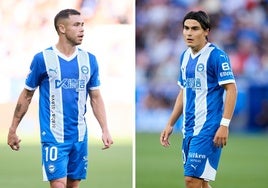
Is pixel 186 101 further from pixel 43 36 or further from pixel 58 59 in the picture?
pixel 43 36

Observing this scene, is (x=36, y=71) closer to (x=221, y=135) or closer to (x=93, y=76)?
(x=93, y=76)

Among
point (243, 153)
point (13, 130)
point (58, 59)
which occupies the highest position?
point (58, 59)

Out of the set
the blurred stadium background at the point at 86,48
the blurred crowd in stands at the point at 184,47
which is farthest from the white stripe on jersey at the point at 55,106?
the blurred crowd in stands at the point at 184,47

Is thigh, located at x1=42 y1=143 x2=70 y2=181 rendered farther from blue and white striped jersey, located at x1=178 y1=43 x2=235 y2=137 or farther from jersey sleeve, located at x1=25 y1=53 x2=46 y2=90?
blue and white striped jersey, located at x1=178 y1=43 x2=235 y2=137

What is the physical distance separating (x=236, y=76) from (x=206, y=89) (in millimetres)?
10589

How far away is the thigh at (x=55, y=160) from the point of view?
7074 millimetres

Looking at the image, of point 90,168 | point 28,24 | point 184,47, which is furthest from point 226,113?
point 184,47

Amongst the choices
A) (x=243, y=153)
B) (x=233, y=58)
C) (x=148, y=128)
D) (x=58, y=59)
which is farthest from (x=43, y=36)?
(x=233, y=58)

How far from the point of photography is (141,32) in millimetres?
19859

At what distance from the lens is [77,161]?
7.22 metres

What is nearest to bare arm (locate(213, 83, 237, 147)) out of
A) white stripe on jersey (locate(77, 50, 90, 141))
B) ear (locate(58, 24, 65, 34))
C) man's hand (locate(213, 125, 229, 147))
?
man's hand (locate(213, 125, 229, 147))

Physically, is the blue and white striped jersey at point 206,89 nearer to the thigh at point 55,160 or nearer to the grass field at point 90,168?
the thigh at point 55,160

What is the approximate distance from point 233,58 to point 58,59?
38.1ft

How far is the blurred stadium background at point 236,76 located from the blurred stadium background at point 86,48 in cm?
157
